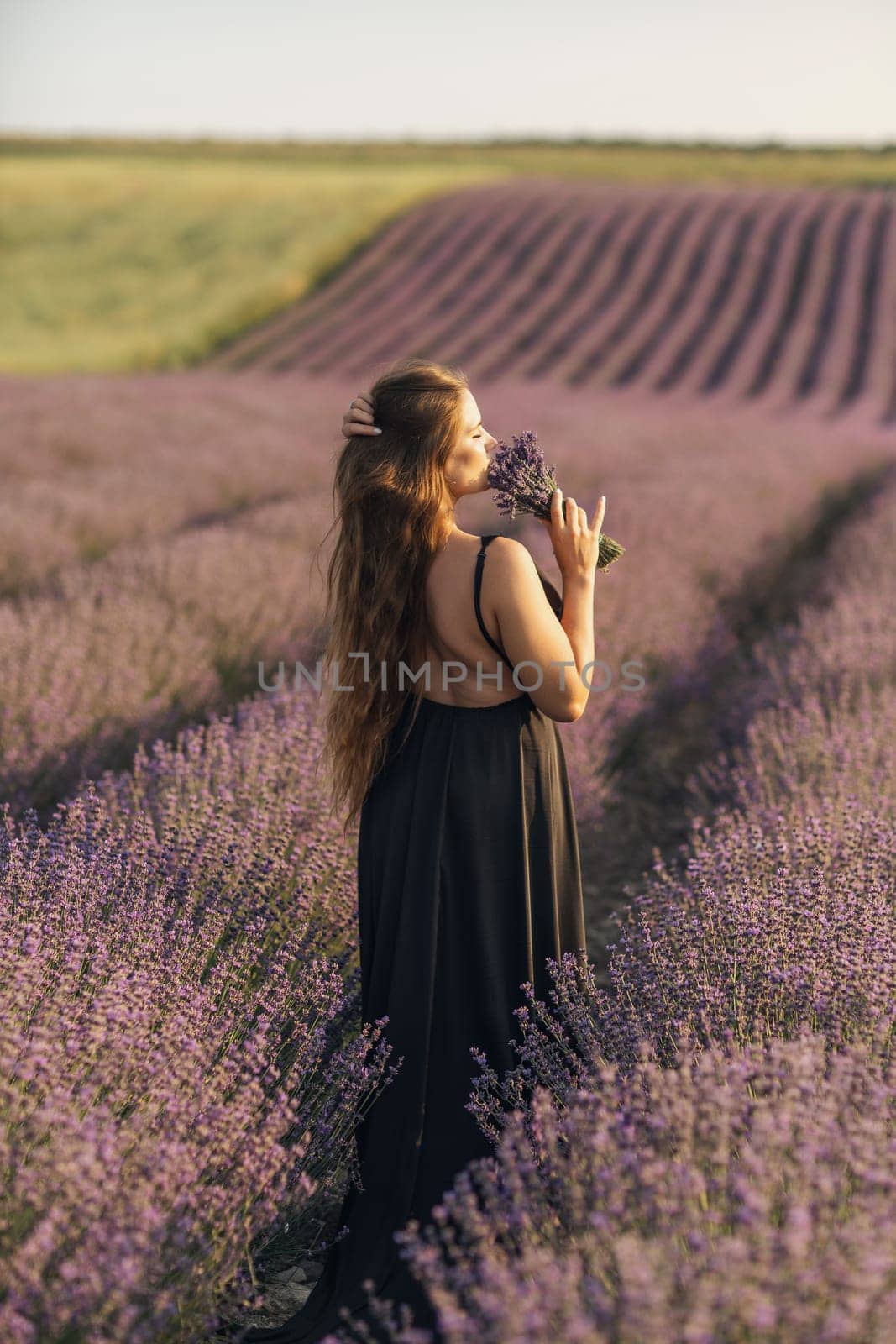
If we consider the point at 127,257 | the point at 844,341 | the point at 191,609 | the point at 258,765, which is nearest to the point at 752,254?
the point at 844,341

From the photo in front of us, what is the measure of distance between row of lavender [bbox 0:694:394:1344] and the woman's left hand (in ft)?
3.06

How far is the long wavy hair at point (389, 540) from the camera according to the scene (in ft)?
6.81

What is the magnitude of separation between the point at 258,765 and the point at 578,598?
1.22 meters

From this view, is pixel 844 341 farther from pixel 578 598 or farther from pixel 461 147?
pixel 461 147

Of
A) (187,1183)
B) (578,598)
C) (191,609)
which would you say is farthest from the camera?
(191,609)

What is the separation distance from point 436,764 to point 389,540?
0.43m

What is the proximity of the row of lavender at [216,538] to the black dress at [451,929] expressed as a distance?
1.55 ft

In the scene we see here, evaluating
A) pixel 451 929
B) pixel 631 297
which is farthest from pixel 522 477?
pixel 631 297

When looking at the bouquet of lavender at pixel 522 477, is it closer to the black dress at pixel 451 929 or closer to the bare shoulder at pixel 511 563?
the bare shoulder at pixel 511 563

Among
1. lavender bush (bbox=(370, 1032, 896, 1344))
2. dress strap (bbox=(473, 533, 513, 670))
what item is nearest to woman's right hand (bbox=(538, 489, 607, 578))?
dress strap (bbox=(473, 533, 513, 670))

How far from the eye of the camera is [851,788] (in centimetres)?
312

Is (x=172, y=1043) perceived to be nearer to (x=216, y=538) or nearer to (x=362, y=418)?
(x=362, y=418)

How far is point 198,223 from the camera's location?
90.3ft

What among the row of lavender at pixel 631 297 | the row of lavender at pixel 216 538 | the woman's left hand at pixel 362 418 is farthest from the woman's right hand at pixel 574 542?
the row of lavender at pixel 631 297
